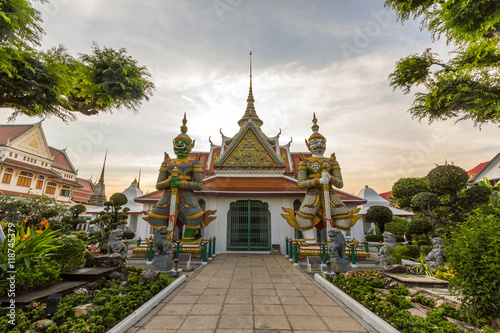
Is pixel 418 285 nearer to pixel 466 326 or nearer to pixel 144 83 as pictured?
pixel 466 326

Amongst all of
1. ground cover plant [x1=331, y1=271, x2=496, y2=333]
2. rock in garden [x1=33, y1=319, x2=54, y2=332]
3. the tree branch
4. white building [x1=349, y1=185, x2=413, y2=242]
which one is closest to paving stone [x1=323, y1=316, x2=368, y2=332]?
ground cover plant [x1=331, y1=271, x2=496, y2=333]

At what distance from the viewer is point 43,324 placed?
9.89ft

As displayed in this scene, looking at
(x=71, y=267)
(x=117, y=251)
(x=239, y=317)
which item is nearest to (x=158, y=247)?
Answer: (x=117, y=251)

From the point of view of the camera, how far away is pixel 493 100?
7.42m

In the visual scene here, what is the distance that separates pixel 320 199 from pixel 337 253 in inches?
110

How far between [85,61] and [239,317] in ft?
28.6

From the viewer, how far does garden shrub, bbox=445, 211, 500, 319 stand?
123 inches

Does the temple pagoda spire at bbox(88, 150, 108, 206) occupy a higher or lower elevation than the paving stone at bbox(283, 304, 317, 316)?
higher

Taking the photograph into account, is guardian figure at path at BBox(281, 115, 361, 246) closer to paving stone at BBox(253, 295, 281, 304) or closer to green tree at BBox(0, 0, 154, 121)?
paving stone at BBox(253, 295, 281, 304)

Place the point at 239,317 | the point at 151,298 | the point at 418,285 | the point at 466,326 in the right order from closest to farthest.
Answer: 1. the point at 466,326
2. the point at 239,317
3. the point at 151,298
4. the point at 418,285

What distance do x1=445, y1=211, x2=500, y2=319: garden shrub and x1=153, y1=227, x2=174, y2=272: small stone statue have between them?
6959 mm

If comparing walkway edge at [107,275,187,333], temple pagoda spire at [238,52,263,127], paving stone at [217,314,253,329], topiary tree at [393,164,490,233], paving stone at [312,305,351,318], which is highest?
temple pagoda spire at [238,52,263,127]

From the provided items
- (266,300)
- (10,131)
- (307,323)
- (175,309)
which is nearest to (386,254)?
(266,300)

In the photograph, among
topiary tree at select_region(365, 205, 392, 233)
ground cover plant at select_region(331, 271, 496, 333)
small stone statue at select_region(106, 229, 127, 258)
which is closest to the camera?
ground cover plant at select_region(331, 271, 496, 333)
